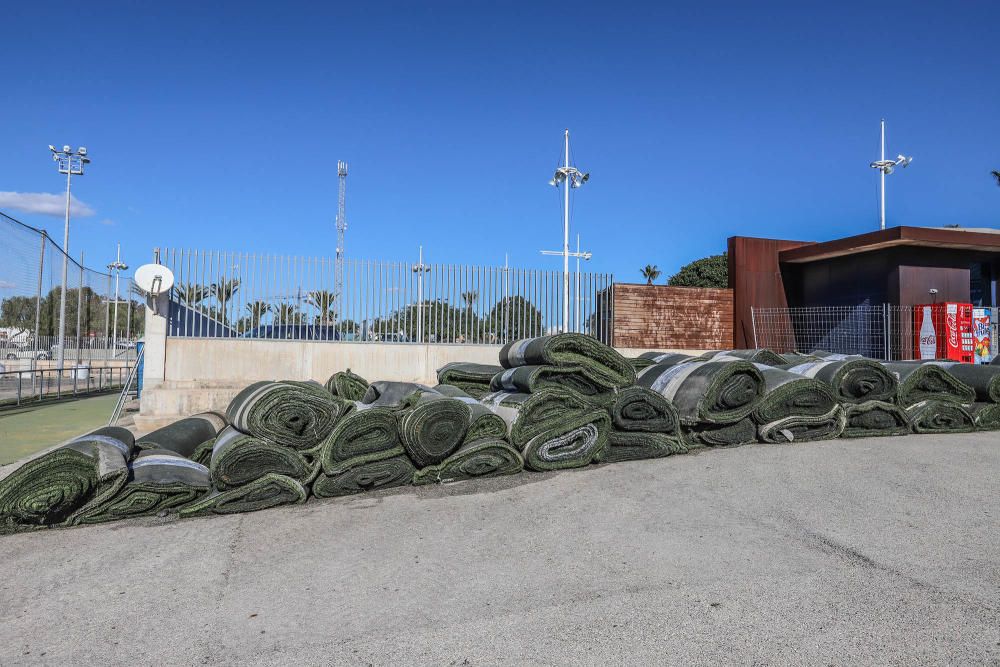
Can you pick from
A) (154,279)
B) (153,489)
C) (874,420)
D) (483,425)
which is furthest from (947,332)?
(154,279)

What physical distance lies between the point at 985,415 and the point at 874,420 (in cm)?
145

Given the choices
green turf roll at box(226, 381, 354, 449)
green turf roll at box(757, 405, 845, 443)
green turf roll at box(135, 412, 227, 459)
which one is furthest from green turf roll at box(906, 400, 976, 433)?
green turf roll at box(135, 412, 227, 459)

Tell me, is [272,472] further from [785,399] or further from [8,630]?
[785,399]

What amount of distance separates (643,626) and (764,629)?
0.47 m

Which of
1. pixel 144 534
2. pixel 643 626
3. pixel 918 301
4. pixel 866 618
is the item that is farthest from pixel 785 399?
pixel 918 301

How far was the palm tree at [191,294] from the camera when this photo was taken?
31.0 ft

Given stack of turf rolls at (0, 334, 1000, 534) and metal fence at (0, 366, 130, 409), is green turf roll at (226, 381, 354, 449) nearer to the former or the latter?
stack of turf rolls at (0, 334, 1000, 534)

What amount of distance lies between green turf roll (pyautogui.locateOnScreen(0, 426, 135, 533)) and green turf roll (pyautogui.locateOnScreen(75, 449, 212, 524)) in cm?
6

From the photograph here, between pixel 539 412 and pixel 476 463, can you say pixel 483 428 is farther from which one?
pixel 539 412

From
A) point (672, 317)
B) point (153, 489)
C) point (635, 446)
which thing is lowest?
point (153, 489)

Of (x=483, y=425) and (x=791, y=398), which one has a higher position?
(x=791, y=398)

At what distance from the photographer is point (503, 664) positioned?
7.44 feet

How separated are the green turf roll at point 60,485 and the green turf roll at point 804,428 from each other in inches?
212

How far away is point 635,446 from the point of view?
5562 millimetres
